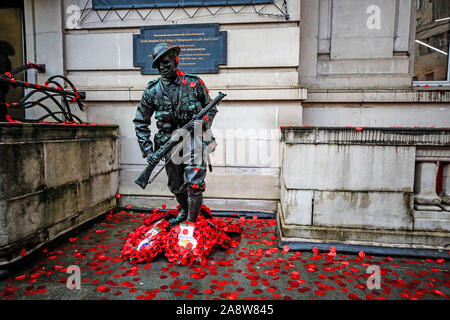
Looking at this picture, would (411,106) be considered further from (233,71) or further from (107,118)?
(107,118)

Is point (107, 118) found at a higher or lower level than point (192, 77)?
lower

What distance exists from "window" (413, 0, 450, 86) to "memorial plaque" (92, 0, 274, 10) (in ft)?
12.3

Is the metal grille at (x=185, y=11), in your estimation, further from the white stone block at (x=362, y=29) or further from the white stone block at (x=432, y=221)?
the white stone block at (x=432, y=221)

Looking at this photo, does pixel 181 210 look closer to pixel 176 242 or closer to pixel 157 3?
pixel 176 242

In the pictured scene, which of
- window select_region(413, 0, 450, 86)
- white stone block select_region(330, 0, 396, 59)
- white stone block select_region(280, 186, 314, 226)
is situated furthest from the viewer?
window select_region(413, 0, 450, 86)

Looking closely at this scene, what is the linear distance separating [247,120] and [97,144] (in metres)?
3.05

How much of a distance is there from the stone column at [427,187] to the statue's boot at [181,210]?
3.38 m

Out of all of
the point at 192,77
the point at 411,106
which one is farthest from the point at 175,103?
the point at 411,106

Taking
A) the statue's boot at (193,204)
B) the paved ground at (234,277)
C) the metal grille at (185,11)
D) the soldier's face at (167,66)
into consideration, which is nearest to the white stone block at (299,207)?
the paved ground at (234,277)

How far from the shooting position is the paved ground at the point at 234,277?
121 inches

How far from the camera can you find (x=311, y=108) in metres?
6.46

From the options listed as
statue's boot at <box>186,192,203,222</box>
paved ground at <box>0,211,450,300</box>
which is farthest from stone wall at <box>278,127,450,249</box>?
statue's boot at <box>186,192,203,222</box>

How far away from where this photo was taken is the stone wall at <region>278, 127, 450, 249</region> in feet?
13.4
